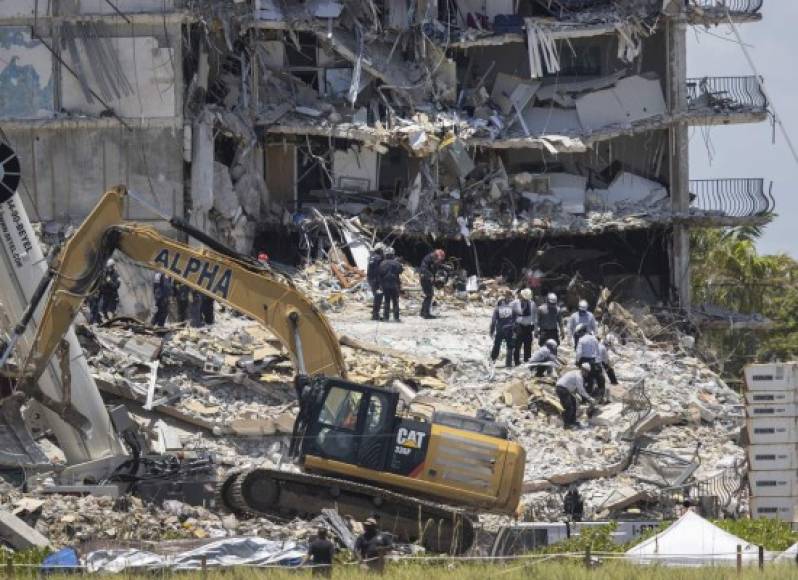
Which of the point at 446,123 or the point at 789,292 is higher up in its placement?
the point at 446,123

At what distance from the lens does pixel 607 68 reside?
182 feet

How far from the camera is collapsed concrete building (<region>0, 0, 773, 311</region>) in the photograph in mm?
48719

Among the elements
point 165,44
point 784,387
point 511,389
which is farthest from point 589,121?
point 784,387

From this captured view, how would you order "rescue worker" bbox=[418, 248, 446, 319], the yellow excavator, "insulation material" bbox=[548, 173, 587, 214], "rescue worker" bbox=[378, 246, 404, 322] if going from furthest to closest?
1. "insulation material" bbox=[548, 173, 587, 214]
2. "rescue worker" bbox=[418, 248, 446, 319]
3. "rescue worker" bbox=[378, 246, 404, 322]
4. the yellow excavator

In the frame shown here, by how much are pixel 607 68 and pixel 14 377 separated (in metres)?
24.0

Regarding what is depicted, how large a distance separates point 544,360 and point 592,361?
1.38m

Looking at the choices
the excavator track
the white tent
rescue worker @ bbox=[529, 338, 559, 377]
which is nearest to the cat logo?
the excavator track

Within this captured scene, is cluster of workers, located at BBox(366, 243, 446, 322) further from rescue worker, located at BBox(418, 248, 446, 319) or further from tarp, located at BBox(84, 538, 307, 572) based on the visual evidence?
tarp, located at BBox(84, 538, 307, 572)

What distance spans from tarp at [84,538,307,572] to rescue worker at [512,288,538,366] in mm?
12709

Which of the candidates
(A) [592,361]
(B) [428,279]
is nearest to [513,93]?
(B) [428,279]

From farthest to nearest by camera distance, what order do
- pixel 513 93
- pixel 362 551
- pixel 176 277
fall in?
pixel 513 93, pixel 176 277, pixel 362 551

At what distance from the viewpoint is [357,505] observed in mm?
31484

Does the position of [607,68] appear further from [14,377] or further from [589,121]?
[14,377]

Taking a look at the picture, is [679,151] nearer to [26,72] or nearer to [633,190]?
[633,190]
